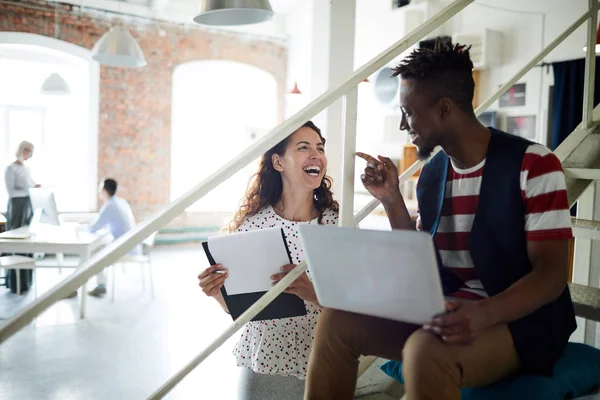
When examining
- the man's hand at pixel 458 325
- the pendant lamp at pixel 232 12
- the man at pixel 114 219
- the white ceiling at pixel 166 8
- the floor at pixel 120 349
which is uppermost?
the white ceiling at pixel 166 8

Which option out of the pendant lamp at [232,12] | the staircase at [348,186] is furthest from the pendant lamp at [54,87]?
the staircase at [348,186]

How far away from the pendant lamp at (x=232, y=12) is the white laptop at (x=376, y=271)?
195 centimetres

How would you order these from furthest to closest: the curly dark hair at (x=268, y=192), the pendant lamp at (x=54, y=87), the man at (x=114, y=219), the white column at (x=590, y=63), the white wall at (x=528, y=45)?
the pendant lamp at (x=54, y=87), the man at (x=114, y=219), the white wall at (x=528, y=45), the curly dark hair at (x=268, y=192), the white column at (x=590, y=63)

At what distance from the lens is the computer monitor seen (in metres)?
5.03

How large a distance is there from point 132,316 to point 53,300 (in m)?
3.59

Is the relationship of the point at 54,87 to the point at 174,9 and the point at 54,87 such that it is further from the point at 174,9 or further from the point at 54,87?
the point at 174,9

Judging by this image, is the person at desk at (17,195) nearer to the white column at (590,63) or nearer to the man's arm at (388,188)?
the man's arm at (388,188)

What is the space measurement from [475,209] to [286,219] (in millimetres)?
1026

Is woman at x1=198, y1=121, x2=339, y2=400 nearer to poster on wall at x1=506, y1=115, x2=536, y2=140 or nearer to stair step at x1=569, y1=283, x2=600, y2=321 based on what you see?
stair step at x1=569, y1=283, x2=600, y2=321

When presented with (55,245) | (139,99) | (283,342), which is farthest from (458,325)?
(139,99)

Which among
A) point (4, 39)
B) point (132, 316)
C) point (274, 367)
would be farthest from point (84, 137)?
point (274, 367)

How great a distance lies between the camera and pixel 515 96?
5332 millimetres

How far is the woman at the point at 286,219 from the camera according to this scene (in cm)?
202

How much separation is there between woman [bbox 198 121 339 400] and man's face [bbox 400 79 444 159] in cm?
86
